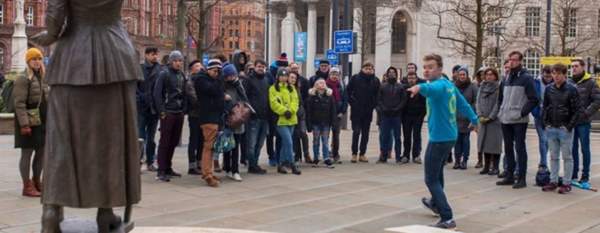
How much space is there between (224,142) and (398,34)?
5998cm

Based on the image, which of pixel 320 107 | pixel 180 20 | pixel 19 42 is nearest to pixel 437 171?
pixel 320 107

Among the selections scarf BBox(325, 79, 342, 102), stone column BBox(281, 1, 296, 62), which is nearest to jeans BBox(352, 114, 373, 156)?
scarf BBox(325, 79, 342, 102)

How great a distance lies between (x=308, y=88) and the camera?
14.3 meters

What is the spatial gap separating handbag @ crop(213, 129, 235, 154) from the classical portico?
44.8 meters

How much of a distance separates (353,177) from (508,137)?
251cm

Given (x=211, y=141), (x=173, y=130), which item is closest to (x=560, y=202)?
(x=211, y=141)

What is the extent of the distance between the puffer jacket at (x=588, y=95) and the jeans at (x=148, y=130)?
21.8 feet

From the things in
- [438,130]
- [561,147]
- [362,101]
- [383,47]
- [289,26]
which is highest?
[289,26]

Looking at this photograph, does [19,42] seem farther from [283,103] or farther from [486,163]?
[486,163]

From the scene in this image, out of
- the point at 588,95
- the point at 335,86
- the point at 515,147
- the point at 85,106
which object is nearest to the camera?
the point at 85,106

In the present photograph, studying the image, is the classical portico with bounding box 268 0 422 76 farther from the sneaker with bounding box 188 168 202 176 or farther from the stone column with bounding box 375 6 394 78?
the sneaker with bounding box 188 168 202 176

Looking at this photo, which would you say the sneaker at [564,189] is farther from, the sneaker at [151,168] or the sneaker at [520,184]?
the sneaker at [151,168]

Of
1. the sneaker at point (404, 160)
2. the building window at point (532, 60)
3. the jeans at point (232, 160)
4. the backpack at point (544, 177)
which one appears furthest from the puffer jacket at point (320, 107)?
the building window at point (532, 60)

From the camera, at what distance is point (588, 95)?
35.2 feet
